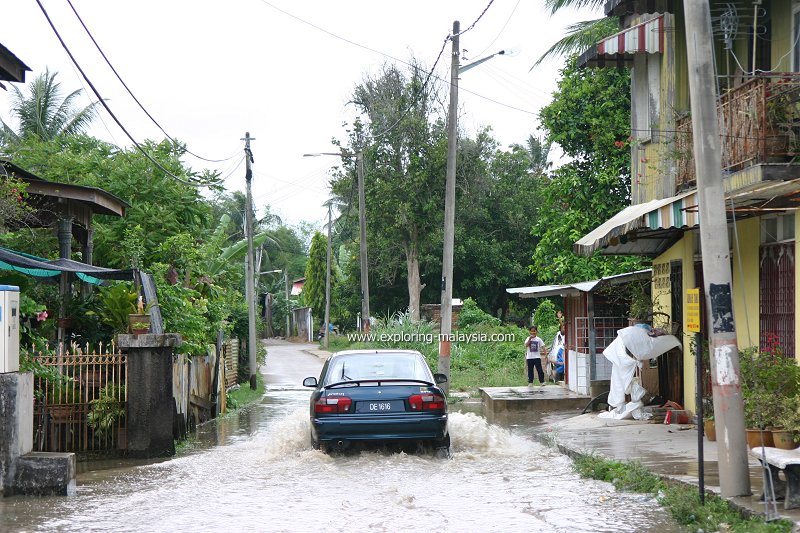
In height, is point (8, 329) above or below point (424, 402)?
above

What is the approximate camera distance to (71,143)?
2839 centimetres

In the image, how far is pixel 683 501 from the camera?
8609mm

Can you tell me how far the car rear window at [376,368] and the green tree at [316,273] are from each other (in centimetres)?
5593

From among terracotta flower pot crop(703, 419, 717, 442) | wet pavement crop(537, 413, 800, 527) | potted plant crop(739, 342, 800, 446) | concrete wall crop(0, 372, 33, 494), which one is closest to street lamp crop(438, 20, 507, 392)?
wet pavement crop(537, 413, 800, 527)

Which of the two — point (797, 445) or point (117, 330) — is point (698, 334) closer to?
point (797, 445)

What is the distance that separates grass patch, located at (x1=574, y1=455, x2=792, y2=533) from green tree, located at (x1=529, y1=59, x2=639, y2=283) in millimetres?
16656

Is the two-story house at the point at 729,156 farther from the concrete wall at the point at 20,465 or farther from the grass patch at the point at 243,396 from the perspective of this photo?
the grass patch at the point at 243,396

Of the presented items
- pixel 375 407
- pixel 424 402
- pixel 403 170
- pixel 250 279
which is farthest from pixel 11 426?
pixel 403 170

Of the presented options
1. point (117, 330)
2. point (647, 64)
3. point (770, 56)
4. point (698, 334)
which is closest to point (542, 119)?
point (647, 64)

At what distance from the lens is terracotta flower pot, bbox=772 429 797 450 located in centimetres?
1099

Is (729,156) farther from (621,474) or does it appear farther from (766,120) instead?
(621,474)

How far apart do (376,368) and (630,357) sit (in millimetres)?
4877

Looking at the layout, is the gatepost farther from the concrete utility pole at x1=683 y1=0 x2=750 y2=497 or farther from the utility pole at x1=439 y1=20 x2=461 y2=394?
the utility pole at x1=439 y1=20 x2=461 y2=394

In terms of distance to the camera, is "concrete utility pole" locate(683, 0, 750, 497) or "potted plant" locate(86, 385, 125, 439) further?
"potted plant" locate(86, 385, 125, 439)
